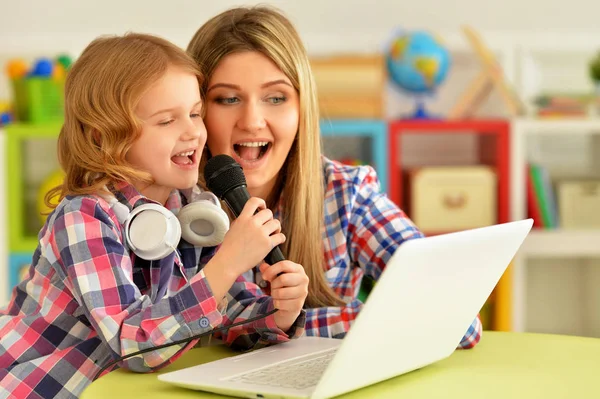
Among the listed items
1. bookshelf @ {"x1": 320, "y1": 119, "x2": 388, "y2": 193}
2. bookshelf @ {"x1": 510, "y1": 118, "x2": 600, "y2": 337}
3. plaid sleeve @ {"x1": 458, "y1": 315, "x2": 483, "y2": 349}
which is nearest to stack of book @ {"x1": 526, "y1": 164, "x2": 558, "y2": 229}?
bookshelf @ {"x1": 510, "y1": 118, "x2": 600, "y2": 337}

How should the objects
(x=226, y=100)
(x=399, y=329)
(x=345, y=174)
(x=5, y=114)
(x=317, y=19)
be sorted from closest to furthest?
(x=399, y=329) → (x=226, y=100) → (x=345, y=174) → (x=5, y=114) → (x=317, y=19)

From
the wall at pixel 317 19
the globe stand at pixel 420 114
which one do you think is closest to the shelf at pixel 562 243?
the globe stand at pixel 420 114

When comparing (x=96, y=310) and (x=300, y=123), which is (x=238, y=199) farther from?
(x=300, y=123)

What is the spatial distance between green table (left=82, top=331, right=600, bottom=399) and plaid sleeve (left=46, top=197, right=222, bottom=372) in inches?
1.7

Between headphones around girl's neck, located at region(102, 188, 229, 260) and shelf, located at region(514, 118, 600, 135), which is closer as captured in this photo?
headphones around girl's neck, located at region(102, 188, 229, 260)

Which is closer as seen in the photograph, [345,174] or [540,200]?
[345,174]

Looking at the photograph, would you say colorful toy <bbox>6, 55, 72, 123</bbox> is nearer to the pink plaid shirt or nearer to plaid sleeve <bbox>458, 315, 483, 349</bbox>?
the pink plaid shirt

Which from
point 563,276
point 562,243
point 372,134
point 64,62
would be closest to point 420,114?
point 372,134

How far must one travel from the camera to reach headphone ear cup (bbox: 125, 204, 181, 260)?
44.6 inches

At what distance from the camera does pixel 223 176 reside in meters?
1.17

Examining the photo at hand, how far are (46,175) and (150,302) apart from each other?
2348 mm

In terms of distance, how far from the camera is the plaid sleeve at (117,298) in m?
1.07

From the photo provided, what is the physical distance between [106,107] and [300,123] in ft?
1.32

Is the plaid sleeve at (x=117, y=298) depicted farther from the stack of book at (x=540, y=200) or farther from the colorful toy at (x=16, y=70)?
the stack of book at (x=540, y=200)
